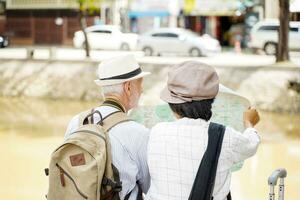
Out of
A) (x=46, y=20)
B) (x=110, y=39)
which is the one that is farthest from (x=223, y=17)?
(x=46, y=20)

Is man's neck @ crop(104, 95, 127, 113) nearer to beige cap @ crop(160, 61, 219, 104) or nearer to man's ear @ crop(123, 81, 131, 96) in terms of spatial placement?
man's ear @ crop(123, 81, 131, 96)

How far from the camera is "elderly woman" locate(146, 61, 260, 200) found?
178 centimetres

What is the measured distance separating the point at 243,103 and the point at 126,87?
400 mm

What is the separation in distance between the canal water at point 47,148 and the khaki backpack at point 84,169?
11.2ft

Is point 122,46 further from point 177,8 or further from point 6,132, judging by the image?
point 6,132

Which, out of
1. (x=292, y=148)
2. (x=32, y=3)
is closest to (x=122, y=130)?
(x=292, y=148)

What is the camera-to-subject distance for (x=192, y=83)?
1.80 meters

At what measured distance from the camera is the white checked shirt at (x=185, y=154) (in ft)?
5.79

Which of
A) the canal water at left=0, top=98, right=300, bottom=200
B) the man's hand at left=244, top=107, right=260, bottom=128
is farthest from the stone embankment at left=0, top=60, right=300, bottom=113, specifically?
the man's hand at left=244, top=107, right=260, bottom=128

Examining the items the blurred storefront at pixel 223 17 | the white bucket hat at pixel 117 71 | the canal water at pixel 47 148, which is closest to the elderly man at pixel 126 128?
the white bucket hat at pixel 117 71

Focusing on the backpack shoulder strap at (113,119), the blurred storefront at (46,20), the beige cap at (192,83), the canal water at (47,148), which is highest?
the blurred storefront at (46,20)

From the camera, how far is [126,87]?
2.05 metres

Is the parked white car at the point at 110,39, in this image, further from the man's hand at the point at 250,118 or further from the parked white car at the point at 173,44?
the man's hand at the point at 250,118

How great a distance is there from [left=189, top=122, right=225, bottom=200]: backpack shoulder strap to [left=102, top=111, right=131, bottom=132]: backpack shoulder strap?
0.33 m
